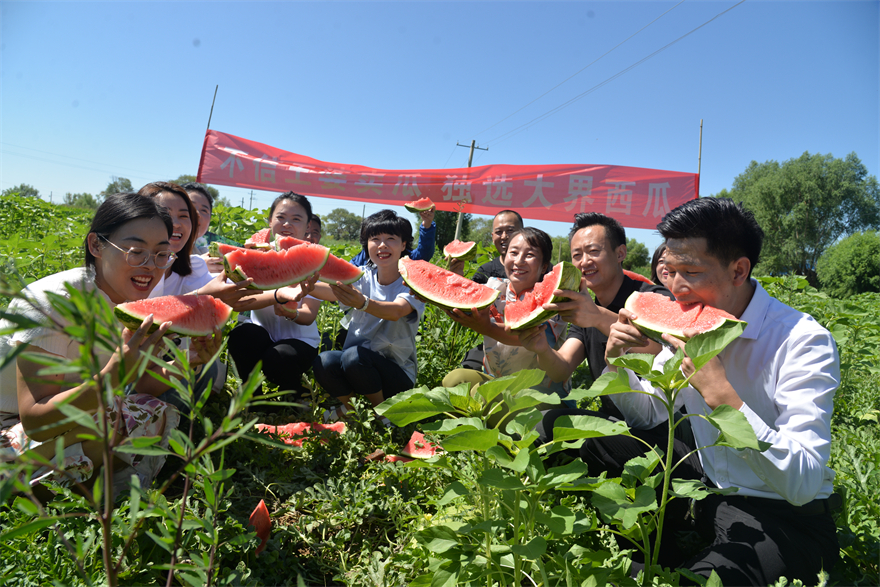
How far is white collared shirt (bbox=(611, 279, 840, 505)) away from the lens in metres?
1.76

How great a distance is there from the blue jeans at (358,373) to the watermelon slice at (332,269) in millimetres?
547

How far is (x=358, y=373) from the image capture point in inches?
140

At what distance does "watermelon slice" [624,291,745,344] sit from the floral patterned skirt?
2.26 metres

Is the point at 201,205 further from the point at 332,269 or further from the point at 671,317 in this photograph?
the point at 671,317

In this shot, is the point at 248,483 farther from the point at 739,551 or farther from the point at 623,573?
the point at 739,551

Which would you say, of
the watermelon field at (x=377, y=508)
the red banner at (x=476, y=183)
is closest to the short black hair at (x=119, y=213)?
the watermelon field at (x=377, y=508)

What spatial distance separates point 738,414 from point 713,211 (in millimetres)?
1172

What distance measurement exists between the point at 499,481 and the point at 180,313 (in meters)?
1.91

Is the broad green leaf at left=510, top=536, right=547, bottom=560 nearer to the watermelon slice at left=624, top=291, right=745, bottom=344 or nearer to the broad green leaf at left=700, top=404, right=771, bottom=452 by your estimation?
the broad green leaf at left=700, top=404, right=771, bottom=452

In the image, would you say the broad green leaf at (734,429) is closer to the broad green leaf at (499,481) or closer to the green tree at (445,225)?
the broad green leaf at (499,481)

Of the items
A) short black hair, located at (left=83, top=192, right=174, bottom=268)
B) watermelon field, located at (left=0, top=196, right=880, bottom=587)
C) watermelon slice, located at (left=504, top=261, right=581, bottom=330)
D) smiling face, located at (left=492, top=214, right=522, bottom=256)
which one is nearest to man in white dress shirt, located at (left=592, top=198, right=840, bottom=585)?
watermelon field, located at (left=0, top=196, right=880, bottom=587)

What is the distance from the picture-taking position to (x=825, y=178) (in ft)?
121

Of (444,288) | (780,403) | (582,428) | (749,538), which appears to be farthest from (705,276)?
(444,288)

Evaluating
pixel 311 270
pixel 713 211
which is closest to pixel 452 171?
pixel 311 270
